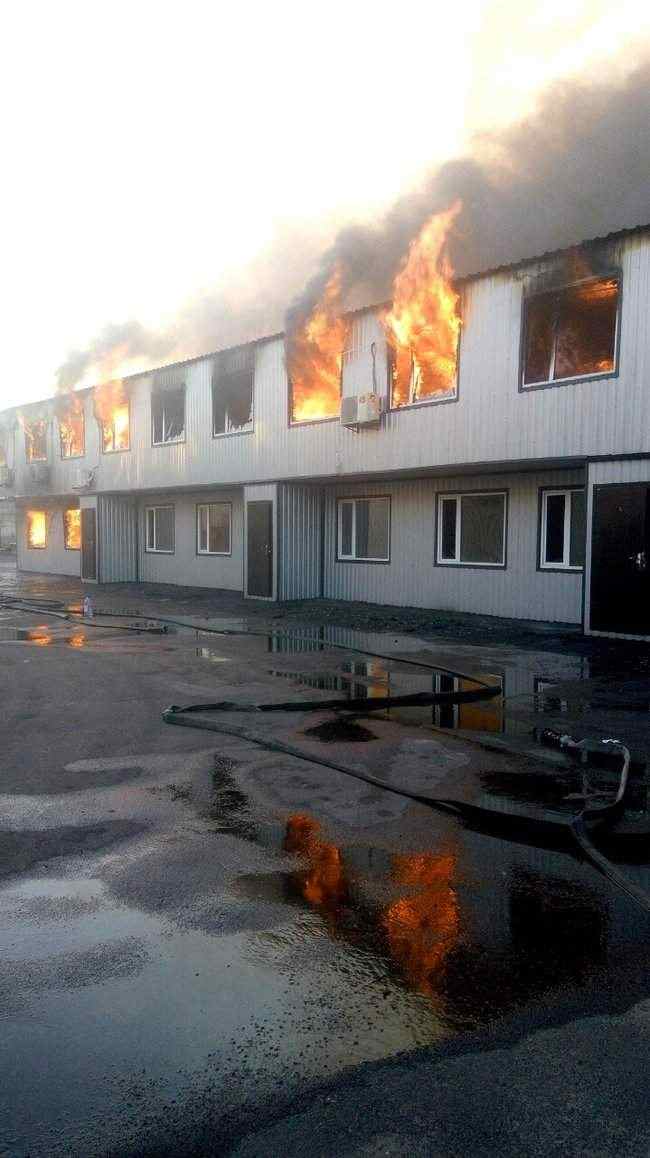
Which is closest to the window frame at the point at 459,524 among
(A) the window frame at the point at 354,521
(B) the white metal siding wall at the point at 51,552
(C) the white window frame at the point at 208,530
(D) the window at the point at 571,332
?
(A) the window frame at the point at 354,521

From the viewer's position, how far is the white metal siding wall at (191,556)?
76.0 ft

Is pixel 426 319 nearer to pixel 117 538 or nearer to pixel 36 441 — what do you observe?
pixel 117 538

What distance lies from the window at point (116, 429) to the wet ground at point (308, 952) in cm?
2041

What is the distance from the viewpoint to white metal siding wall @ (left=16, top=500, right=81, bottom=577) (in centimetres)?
3194

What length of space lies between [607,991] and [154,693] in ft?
21.7

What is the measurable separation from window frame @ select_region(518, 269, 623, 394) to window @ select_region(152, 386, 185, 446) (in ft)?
39.2

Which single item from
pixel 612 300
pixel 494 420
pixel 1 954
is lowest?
pixel 1 954

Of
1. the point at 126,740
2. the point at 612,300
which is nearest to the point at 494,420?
the point at 612,300

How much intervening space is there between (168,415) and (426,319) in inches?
437

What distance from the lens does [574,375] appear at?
44.1 feet

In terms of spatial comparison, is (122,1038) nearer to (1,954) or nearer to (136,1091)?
(136,1091)

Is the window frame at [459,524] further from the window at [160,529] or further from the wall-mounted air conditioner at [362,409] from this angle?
the window at [160,529]

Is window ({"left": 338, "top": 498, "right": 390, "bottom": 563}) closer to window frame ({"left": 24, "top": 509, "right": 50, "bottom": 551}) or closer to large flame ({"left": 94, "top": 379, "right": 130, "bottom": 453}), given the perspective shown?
large flame ({"left": 94, "top": 379, "right": 130, "bottom": 453})

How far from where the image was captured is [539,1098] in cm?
255
